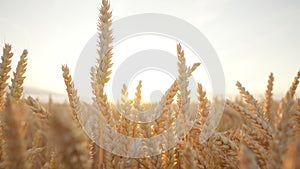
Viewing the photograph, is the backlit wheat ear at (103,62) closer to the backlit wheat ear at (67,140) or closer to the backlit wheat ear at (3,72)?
the backlit wheat ear at (3,72)

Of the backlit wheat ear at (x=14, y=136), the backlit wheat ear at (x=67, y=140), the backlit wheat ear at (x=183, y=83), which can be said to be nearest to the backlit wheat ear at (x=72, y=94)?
the backlit wheat ear at (x=183, y=83)

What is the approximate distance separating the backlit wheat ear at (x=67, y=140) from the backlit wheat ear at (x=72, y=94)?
0.84 m

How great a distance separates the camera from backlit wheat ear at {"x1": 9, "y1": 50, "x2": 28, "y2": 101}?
4.57ft

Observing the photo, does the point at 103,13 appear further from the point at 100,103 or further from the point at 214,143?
the point at 214,143

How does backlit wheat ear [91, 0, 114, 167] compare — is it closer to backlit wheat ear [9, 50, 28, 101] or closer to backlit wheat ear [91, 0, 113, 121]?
backlit wheat ear [91, 0, 113, 121]

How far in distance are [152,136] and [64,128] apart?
0.83 meters

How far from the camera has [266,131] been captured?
147 centimetres

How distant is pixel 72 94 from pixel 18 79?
310mm

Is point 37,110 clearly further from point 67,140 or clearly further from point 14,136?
point 67,140

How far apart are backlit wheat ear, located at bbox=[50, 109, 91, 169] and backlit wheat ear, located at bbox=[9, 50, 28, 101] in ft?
3.11

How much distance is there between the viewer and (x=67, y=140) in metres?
0.53

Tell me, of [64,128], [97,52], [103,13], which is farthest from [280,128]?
[103,13]

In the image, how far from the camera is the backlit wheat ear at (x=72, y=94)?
A: 1.42 metres

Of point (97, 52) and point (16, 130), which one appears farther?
point (97, 52)
